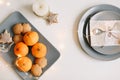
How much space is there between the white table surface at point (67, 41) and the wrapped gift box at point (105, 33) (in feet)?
0.26

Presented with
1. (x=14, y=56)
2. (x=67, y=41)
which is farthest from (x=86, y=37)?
(x=14, y=56)

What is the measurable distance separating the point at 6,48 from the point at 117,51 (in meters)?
0.54

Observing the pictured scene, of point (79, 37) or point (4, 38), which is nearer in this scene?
point (4, 38)

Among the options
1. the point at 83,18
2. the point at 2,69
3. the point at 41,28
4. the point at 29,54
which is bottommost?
the point at 2,69

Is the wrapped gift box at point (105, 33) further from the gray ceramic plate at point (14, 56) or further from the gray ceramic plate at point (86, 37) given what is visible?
the gray ceramic plate at point (14, 56)

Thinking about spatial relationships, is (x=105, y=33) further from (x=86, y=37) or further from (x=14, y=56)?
(x=14, y=56)

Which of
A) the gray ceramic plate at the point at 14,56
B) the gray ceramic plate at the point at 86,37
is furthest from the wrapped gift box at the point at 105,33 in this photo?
the gray ceramic plate at the point at 14,56

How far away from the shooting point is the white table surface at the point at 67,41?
1.14m

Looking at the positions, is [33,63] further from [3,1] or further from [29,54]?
[3,1]

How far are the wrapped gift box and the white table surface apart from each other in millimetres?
80

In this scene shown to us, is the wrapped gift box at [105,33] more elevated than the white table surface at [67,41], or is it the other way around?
the wrapped gift box at [105,33]

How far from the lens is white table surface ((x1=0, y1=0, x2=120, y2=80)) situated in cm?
114

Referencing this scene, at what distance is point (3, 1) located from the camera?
1122mm

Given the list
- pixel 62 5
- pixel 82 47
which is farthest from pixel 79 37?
pixel 62 5
